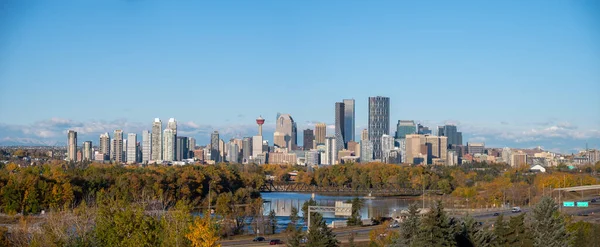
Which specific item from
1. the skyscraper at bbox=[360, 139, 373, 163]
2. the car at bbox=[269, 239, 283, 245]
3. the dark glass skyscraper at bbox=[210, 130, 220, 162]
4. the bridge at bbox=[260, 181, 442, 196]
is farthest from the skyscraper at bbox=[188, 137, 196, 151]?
the car at bbox=[269, 239, 283, 245]

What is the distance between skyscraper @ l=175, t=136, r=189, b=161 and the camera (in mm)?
154250

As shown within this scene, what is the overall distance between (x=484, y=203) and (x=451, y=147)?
123636mm

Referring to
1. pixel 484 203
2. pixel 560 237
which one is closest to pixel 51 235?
pixel 560 237

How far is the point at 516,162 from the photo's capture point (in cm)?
14012

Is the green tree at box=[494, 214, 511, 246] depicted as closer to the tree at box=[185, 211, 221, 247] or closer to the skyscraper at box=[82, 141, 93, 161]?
the tree at box=[185, 211, 221, 247]

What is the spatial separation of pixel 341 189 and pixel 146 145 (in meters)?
82.2

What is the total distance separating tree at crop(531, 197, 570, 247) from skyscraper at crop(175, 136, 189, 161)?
5183 inches

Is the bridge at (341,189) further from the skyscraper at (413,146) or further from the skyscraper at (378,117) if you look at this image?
the skyscraper at (378,117)

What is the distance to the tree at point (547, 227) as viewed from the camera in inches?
902

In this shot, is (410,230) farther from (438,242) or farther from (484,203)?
(484,203)

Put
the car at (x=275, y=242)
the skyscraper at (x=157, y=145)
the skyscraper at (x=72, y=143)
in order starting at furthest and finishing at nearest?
the skyscraper at (x=157, y=145) → the skyscraper at (x=72, y=143) → the car at (x=275, y=242)

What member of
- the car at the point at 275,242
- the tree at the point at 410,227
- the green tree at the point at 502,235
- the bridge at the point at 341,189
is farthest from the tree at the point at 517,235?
the bridge at the point at 341,189

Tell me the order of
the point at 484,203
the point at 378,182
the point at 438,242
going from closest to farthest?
1. the point at 438,242
2. the point at 484,203
3. the point at 378,182

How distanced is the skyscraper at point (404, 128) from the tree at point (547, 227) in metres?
167
